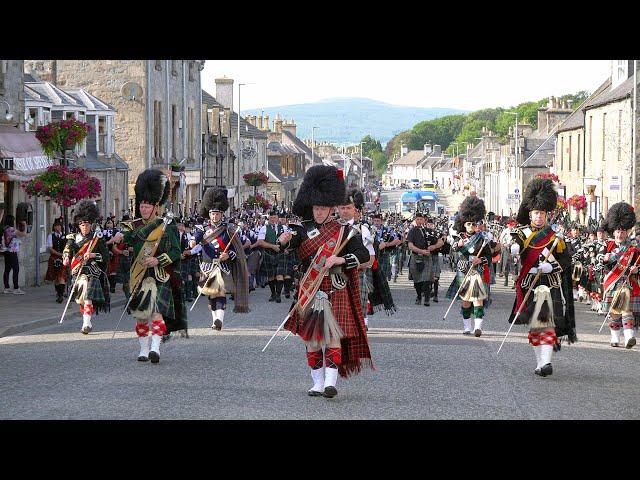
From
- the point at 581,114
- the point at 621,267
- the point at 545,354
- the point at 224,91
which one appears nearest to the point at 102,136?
the point at 581,114

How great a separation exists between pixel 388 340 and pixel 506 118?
14032 centimetres

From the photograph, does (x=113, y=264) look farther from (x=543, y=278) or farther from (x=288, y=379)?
(x=543, y=278)

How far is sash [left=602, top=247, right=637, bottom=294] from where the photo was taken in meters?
17.1

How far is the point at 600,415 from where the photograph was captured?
10797 millimetres

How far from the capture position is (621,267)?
1714 cm

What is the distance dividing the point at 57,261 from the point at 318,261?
12.8m

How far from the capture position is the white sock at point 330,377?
37.7 ft

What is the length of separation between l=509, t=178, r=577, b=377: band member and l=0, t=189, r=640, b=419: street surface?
1.54 feet

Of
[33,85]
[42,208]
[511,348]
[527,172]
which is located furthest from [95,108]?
[527,172]

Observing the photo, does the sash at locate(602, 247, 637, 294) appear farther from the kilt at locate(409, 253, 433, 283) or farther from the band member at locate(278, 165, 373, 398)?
the kilt at locate(409, 253, 433, 283)

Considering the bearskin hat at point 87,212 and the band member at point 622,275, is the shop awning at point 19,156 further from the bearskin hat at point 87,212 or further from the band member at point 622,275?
the band member at point 622,275

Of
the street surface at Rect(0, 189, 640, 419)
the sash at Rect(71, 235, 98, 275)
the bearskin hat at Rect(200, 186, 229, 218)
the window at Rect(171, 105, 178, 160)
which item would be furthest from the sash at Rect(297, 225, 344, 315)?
the window at Rect(171, 105, 178, 160)

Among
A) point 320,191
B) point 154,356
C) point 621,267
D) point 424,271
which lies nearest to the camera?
point 320,191
